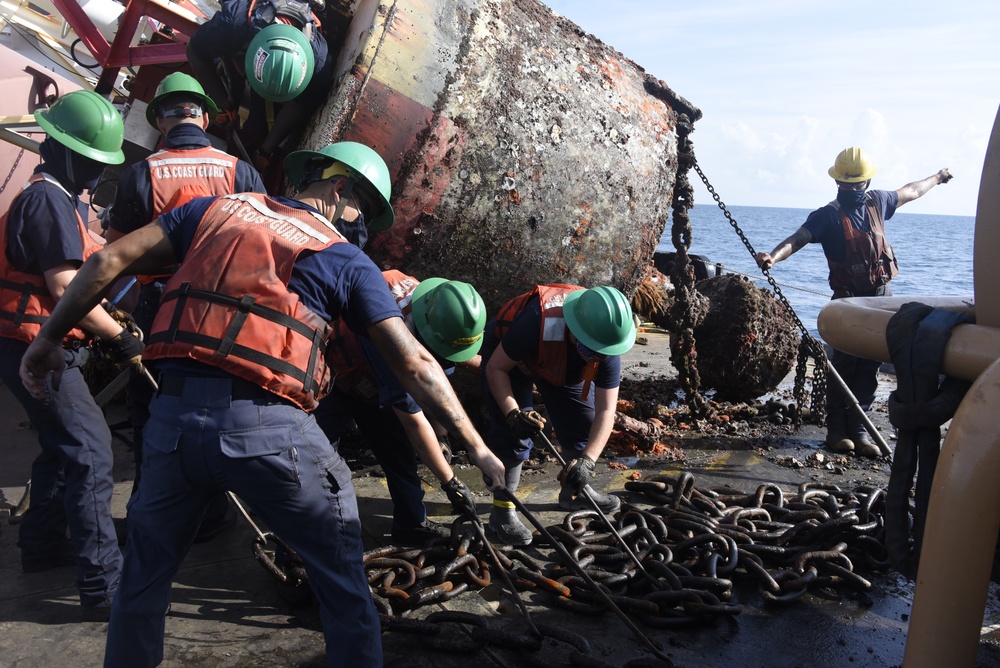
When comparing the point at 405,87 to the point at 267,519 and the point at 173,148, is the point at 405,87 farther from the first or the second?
the point at 267,519

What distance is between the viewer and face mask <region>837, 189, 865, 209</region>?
6.21 metres

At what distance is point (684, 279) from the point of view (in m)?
5.85

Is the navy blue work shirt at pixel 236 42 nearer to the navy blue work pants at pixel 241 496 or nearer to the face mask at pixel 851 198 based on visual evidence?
the navy blue work pants at pixel 241 496

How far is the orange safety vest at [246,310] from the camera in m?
2.29

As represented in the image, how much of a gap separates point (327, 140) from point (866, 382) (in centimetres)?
438

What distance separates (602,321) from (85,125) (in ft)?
8.28

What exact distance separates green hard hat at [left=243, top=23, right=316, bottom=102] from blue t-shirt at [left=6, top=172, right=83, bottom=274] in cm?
118

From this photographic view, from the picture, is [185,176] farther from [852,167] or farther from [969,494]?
[852,167]

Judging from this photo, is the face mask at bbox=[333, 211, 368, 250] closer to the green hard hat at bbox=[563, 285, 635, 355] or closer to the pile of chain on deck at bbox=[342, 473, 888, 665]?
the green hard hat at bbox=[563, 285, 635, 355]

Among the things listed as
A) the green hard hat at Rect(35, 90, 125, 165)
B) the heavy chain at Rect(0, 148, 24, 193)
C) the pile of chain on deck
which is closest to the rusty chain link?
the pile of chain on deck

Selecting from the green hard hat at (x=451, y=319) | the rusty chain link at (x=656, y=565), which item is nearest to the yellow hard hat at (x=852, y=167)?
the rusty chain link at (x=656, y=565)

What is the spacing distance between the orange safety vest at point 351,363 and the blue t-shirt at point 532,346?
1.98ft

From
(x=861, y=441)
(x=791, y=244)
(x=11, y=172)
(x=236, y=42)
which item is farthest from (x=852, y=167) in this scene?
(x=11, y=172)

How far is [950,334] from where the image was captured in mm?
1736
